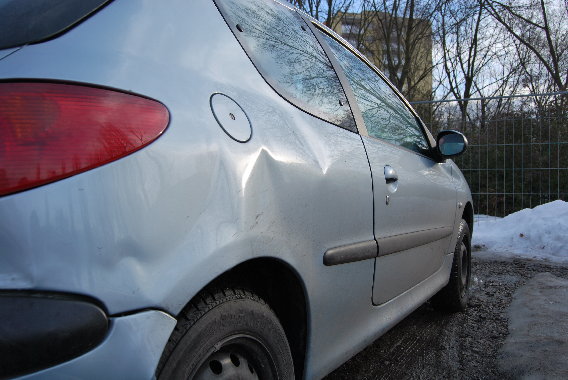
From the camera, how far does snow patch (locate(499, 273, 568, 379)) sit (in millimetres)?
2523

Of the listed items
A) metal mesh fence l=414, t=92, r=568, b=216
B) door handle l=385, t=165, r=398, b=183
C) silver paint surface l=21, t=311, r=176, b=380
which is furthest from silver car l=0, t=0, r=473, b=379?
metal mesh fence l=414, t=92, r=568, b=216

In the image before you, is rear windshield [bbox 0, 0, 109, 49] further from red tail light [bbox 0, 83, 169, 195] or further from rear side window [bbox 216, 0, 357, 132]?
rear side window [bbox 216, 0, 357, 132]

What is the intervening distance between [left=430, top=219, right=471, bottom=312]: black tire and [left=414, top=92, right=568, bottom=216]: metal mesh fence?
4272 millimetres

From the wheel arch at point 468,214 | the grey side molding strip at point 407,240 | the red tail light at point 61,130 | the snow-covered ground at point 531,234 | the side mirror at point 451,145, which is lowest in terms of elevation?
the snow-covered ground at point 531,234

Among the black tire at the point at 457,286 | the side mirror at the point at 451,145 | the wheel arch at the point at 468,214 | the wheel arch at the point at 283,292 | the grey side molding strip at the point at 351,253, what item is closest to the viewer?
the wheel arch at the point at 283,292

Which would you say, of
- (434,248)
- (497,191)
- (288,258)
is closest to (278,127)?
(288,258)

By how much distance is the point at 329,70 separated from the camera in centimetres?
219

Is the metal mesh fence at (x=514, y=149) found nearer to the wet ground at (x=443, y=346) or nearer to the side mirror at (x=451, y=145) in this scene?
the wet ground at (x=443, y=346)

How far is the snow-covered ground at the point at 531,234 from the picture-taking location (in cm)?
621

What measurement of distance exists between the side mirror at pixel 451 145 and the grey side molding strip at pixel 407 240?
48 cm

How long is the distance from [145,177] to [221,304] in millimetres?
397

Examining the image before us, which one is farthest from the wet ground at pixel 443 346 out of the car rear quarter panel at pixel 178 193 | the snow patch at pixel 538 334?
the car rear quarter panel at pixel 178 193

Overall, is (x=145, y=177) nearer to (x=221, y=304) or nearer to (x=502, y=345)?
(x=221, y=304)

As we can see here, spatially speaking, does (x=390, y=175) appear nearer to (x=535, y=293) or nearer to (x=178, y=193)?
(x=178, y=193)
